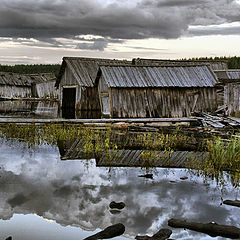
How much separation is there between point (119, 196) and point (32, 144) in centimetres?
760

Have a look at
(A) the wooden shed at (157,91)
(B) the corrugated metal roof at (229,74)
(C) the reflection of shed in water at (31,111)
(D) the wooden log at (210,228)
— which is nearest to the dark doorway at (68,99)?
(C) the reflection of shed in water at (31,111)

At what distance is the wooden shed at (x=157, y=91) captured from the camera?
81.7ft

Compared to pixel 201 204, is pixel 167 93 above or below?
above

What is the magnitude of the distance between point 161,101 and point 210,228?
1934 cm

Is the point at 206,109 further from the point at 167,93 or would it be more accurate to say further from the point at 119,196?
the point at 119,196

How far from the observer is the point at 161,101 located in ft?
83.6

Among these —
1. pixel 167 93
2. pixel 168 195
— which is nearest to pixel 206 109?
pixel 167 93

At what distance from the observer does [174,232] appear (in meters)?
6.45

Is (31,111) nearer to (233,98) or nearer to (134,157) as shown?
(233,98)

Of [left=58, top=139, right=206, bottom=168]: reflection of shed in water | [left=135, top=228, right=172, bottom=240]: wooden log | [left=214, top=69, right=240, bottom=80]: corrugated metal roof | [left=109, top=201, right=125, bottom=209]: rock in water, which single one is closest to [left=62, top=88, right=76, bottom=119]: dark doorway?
[left=214, top=69, right=240, bottom=80]: corrugated metal roof

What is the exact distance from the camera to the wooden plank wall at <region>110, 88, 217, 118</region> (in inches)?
981

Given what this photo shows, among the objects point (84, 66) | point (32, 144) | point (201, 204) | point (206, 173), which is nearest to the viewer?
point (201, 204)

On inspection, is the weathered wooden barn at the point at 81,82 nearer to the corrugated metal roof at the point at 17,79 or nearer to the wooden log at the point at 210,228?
the wooden log at the point at 210,228

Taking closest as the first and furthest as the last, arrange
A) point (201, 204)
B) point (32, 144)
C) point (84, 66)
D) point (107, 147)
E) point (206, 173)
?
point (201, 204), point (206, 173), point (107, 147), point (32, 144), point (84, 66)
